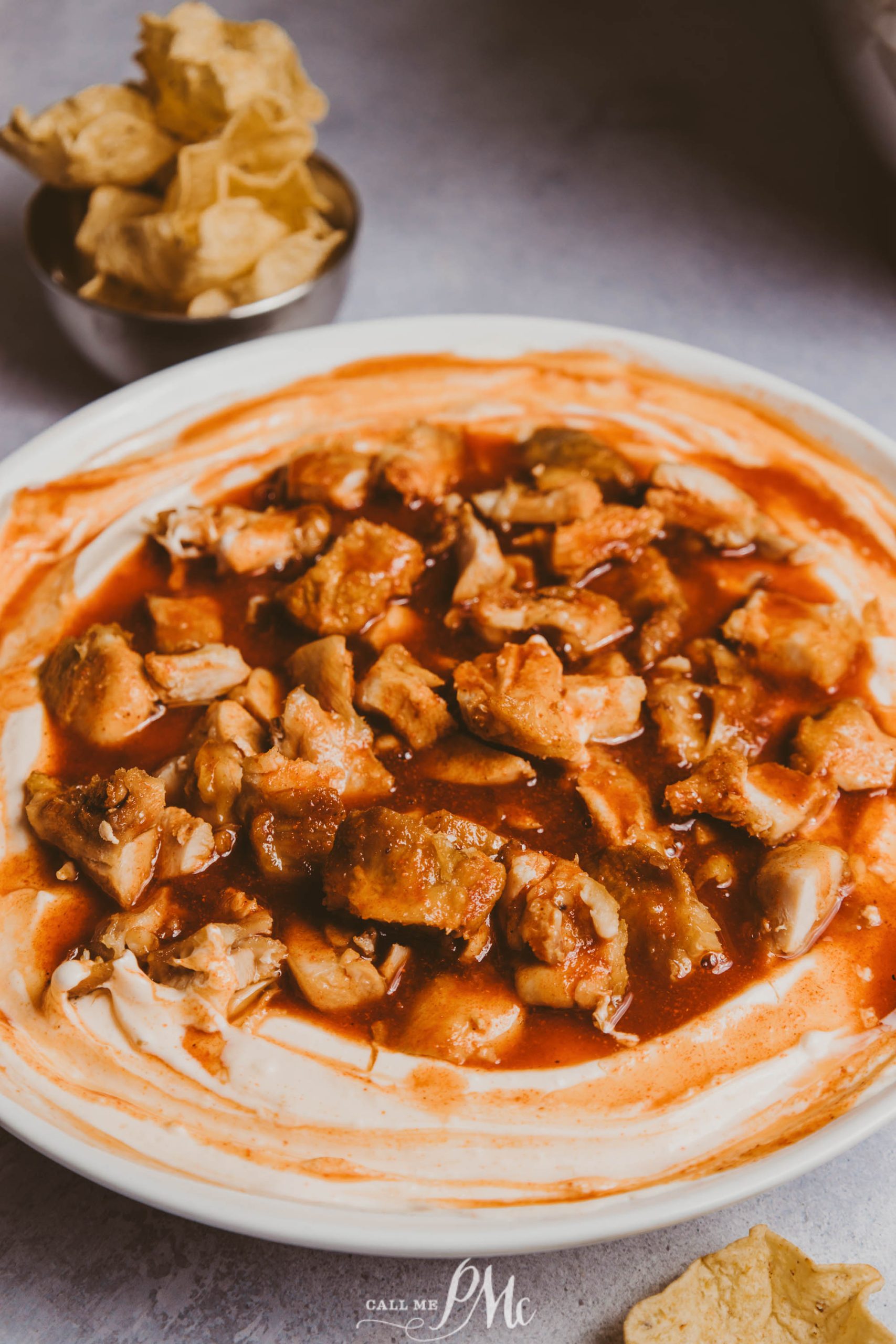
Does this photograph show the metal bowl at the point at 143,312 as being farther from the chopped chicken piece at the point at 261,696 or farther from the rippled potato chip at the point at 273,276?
the chopped chicken piece at the point at 261,696

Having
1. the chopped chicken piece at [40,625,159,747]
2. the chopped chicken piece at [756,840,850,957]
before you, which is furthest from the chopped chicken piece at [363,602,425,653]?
the chopped chicken piece at [756,840,850,957]

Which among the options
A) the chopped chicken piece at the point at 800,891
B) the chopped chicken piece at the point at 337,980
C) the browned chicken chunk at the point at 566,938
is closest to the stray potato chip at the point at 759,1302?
the browned chicken chunk at the point at 566,938

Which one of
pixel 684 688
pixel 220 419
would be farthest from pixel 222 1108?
pixel 220 419

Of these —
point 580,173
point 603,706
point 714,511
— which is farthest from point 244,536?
point 580,173

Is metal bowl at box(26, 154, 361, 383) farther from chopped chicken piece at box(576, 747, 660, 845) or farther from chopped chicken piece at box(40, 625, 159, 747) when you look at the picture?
chopped chicken piece at box(576, 747, 660, 845)

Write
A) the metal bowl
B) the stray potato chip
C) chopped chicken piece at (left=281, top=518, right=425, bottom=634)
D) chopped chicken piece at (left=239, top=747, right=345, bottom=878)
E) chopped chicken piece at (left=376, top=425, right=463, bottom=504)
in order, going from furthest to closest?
the metal bowl → chopped chicken piece at (left=376, top=425, right=463, bottom=504) → chopped chicken piece at (left=281, top=518, right=425, bottom=634) → chopped chicken piece at (left=239, top=747, right=345, bottom=878) → the stray potato chip

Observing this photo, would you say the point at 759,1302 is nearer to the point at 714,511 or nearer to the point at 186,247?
the point at 714,511
